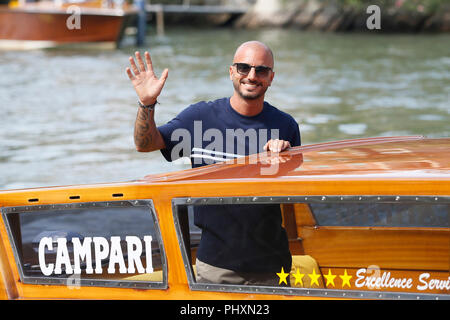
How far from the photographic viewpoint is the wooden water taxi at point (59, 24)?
26.7 meters

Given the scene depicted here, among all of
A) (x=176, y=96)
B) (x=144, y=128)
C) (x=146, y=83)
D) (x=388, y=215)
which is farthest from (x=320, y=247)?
(x=176, y=96)

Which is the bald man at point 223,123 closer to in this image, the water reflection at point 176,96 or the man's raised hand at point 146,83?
the man's raised hand at point 146,83

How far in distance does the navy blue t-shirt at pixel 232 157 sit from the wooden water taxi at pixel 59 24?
23.8 m

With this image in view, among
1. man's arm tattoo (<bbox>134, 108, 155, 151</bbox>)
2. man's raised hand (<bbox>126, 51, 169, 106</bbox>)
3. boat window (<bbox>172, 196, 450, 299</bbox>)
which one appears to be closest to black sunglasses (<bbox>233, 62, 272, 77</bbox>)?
man's raised hand (<bbox>126, 51, 169, 106</bbox>)

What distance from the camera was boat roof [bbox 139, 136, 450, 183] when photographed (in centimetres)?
296

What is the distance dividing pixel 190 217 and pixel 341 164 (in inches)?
27.8

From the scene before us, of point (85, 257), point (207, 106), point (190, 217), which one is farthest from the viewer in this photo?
point (207, 106)

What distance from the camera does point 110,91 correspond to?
58.2 feet

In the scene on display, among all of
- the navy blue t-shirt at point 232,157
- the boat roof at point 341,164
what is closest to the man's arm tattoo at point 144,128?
the navy blue t-shirt at point 232,157

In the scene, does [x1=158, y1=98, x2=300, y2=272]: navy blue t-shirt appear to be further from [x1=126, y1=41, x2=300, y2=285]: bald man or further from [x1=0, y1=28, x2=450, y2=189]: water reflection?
[x1=0, y1=28, x2=450, y2=189]: water reflection

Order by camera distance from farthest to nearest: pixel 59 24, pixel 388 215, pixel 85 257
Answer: pixel 59 24 < pixel 388 215 < pixel 85 257

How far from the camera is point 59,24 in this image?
89.0 ft

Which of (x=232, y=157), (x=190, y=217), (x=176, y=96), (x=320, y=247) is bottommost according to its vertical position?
(x=176, y=96)

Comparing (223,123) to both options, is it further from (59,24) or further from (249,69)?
(59,24)
